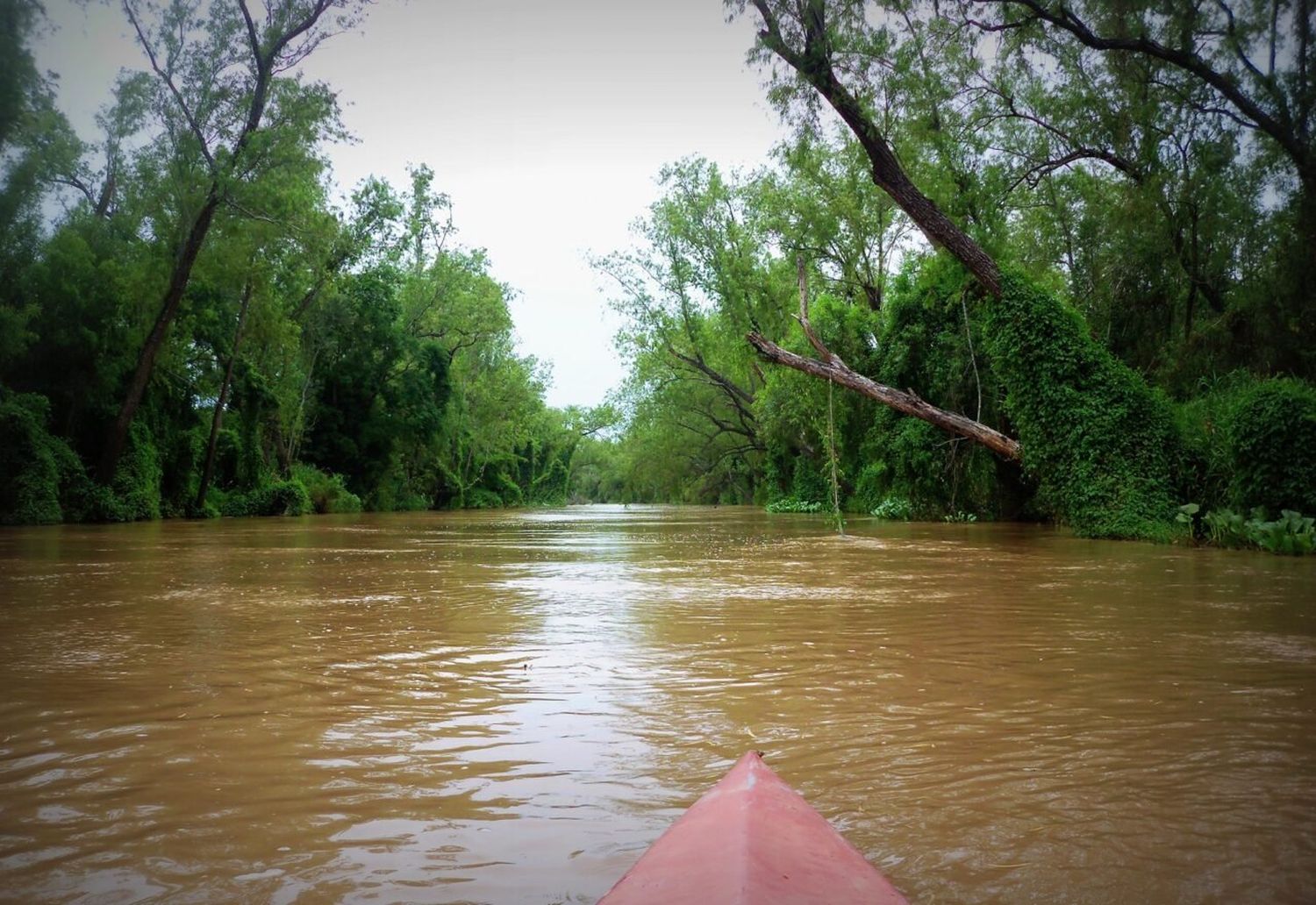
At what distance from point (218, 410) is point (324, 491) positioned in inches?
303

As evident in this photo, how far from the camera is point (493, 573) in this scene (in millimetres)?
8195


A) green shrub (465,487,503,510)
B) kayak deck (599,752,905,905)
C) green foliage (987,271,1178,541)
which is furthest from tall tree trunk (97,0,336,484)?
green shrub (465,487,503,510)

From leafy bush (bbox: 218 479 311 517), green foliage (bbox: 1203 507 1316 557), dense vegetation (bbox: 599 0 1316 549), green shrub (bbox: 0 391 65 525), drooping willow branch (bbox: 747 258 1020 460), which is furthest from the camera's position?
leafy bush (bbox: 218 479 311 517)

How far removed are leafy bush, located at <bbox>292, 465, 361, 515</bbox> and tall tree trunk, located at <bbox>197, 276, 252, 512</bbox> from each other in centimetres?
541

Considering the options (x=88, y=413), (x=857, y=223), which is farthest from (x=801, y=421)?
(x=88, y=413)

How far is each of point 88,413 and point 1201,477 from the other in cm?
2405

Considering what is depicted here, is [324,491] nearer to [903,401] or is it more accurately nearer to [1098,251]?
[903,401]

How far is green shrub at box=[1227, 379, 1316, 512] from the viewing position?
10.4m

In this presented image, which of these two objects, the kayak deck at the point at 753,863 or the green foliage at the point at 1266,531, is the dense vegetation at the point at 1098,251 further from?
the kayak deck at the point at 753,863

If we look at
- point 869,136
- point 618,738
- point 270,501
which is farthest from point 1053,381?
point 270,501

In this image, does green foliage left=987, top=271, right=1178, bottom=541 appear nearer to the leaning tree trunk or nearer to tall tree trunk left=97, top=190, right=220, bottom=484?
the leaning tree trunk

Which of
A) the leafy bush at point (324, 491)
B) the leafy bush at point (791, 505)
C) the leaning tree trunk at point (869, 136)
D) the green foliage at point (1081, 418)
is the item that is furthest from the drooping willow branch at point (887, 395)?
the leafy bush at point (324, 491)

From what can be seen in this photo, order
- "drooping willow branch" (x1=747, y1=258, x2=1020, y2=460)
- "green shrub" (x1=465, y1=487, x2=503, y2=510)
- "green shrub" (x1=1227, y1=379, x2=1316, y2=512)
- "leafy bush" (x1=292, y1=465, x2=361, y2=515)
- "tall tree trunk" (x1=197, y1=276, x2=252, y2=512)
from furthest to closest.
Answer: "green shrub" (x1=465, y1=487, x2=503, y2=510) → "leafy bush" (x1=292, y1=465, x2=361, y2=515) → "tall tree trunk" (x1=197, y1=276, x2=252, y2=512) → "drooping willow branch" (x1=747, y1=258, x2=1020, y2=460) → "green shrub" (x1=1227, y1=379, x2=1316, y2=512)

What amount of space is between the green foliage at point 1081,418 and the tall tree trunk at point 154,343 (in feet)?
57.7
